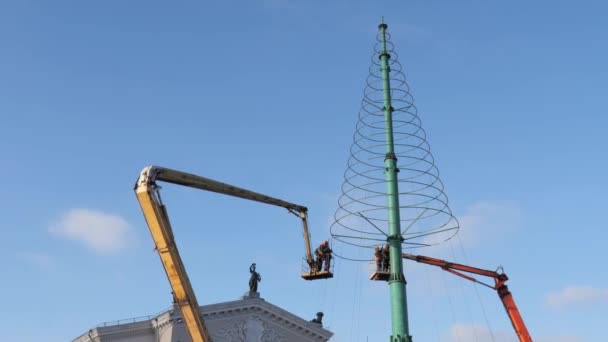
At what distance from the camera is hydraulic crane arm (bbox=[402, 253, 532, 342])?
161ft

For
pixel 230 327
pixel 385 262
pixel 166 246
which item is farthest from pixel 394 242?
pixel 230 327

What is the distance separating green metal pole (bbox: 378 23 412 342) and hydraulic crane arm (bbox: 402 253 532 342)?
14.6 m

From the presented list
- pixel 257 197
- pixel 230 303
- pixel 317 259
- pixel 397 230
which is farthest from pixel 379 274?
pixel 230 303

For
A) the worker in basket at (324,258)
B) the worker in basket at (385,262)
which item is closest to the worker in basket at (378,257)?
the worker in basket at (385,262)

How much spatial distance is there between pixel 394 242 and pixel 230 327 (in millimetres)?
28025

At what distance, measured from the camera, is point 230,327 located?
59562 mm

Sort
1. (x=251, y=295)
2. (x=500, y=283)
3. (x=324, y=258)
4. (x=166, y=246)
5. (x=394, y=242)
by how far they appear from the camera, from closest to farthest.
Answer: (x=166, y=246), (x=394, y=242), (x=324, y=258), (x=500, y=283), (x=251, y=295)

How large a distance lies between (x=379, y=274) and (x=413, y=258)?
1502 centimetres

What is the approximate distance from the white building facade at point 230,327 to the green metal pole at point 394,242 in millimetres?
26313

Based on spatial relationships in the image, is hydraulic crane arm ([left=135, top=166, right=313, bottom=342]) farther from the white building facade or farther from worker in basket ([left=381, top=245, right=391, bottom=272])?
the white building facade

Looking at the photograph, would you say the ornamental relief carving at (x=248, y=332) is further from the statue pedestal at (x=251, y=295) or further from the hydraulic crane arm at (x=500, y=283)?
the hydraulic crane arm at (x=500, y=283)

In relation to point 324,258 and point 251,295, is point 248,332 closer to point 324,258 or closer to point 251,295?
point 251,295

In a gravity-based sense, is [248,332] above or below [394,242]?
above

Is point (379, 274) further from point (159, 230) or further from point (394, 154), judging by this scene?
point (159, 230)
